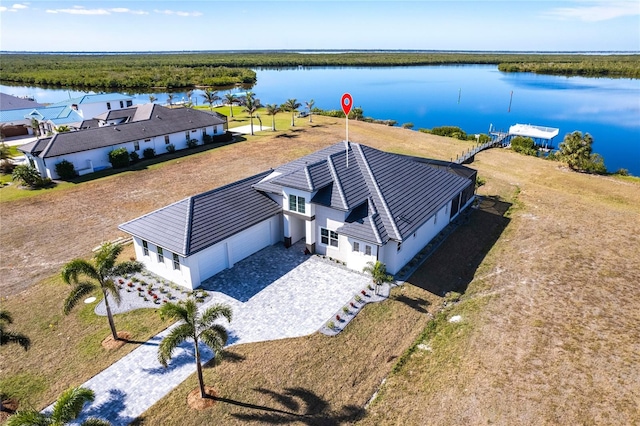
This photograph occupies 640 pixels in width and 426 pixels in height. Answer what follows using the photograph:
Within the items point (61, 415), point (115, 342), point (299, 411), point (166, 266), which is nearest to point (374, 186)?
point (166, 266)

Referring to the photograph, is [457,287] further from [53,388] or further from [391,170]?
[53,388]

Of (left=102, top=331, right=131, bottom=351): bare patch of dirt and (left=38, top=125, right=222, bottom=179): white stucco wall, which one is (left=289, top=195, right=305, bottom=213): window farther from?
(left=38, top=125, right=222, bottom=179): white stucco wall

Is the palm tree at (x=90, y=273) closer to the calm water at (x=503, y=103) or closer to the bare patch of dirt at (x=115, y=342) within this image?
the bare patch of dirt at (x=115, y=342)

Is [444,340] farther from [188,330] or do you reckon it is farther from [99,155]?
[99,155]

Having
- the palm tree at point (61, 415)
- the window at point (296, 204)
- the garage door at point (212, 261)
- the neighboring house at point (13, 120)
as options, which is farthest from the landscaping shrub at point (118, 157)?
the palm tree at point (61, 415)

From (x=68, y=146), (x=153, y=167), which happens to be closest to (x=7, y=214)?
(x=68, y=146)

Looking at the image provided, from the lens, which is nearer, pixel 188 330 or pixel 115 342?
pixel 188 330
